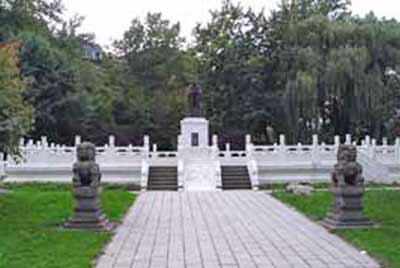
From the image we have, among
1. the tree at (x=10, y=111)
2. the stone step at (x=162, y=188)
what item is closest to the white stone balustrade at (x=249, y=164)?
the stone step at (x=162, y=188)

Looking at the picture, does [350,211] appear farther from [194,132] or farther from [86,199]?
[194,132]

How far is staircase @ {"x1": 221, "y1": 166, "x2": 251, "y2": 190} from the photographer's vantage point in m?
28.8

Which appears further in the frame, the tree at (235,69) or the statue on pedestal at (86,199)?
the tree at (235,69)

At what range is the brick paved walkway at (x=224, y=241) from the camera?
1024cm

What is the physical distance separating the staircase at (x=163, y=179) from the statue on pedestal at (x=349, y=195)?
14.2 m

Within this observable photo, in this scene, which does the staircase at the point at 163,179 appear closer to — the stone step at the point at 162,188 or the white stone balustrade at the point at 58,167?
the stone step at the point at 162,188

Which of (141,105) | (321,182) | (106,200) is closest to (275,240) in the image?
(106,200)

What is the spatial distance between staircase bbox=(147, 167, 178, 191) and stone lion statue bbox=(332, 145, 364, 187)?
14.2 meters

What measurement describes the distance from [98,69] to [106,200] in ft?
125

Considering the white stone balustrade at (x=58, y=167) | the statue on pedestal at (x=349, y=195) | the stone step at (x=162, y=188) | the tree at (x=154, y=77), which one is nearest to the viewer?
the statue on pedestal at (x=349, y=195)

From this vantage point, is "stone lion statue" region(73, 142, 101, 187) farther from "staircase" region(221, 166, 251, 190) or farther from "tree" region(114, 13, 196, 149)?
"tree" region(114, 13, 196, 149)

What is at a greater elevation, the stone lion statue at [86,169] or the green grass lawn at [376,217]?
the stone lion statue at [86,169]

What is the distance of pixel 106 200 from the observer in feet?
66.9

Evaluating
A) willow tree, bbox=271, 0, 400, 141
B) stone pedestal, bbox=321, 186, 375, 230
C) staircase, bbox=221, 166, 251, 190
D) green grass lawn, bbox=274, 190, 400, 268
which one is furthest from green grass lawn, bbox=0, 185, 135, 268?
willow tree, bbox=271, 0, 400, 141
